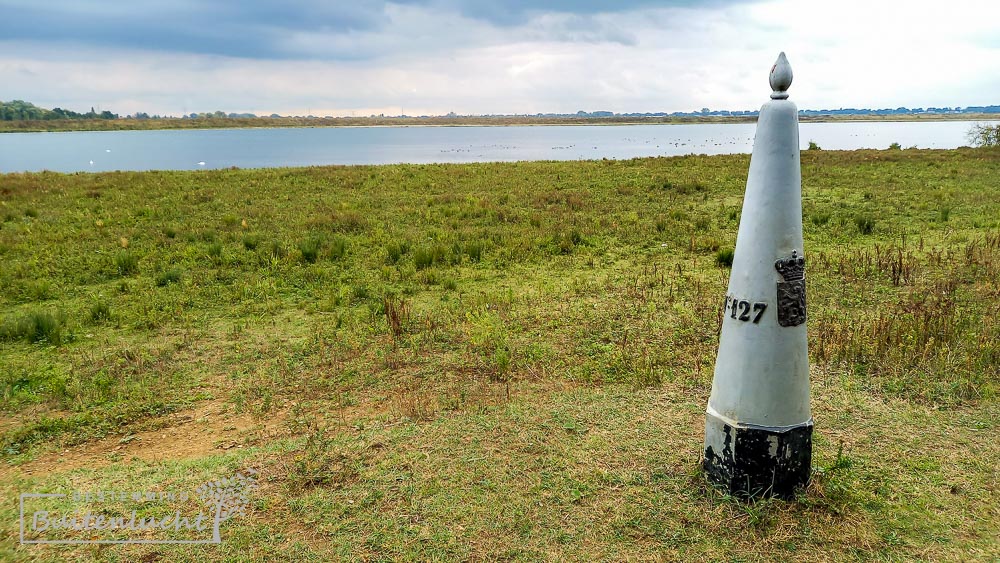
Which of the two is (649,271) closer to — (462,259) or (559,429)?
(462,259)

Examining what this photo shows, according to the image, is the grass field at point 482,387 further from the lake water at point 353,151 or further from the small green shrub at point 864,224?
the lake water at point 353,151

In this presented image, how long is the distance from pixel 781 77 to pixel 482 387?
12.6 ft

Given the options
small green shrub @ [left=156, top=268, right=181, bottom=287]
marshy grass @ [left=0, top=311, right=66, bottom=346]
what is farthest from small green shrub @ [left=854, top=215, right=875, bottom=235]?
marshy grass @ [left=0, top=311, right=66, bottom=346]

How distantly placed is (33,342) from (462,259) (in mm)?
6767

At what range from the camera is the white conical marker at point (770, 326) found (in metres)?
3.64

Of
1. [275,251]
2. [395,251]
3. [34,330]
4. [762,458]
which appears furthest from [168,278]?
[762,458]

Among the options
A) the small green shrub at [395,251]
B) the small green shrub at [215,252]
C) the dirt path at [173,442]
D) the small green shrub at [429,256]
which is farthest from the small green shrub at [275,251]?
the dirt path at [173,442]

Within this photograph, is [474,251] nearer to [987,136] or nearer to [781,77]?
[781,77]

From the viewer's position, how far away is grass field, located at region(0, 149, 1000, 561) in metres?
3.76

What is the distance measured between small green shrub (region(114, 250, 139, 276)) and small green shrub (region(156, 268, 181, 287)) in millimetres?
943

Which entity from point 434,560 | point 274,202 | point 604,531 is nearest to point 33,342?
point 434,560

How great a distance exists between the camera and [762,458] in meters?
3.79

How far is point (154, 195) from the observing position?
63.2 feet

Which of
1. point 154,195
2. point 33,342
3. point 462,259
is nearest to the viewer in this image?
point 33,342
